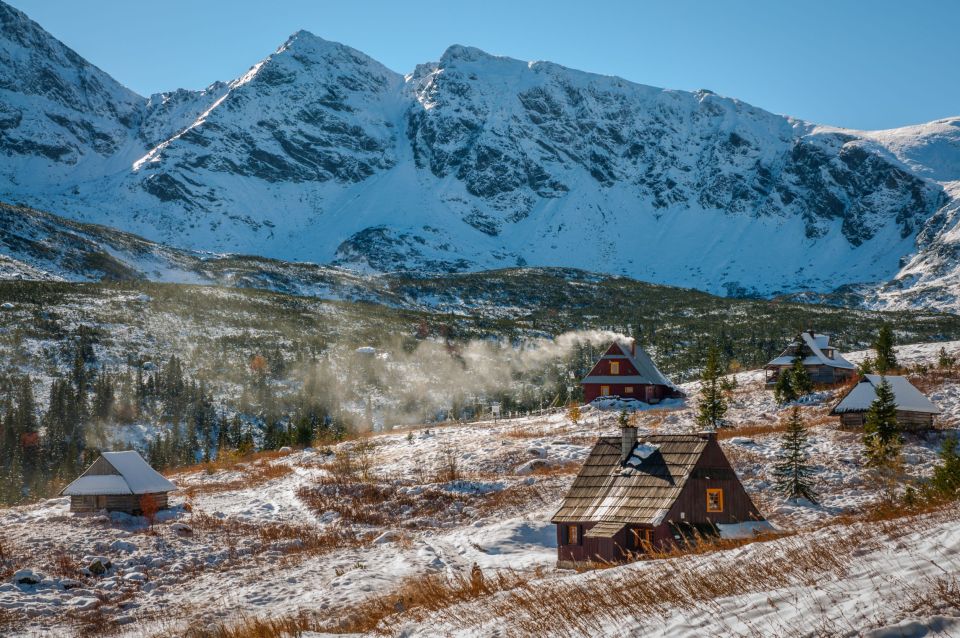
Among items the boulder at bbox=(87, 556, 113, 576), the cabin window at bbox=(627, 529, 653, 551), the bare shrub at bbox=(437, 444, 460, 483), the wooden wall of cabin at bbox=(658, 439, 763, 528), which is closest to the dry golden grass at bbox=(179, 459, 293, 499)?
the bare shrub at bbox=(437, 444, 460, 483)

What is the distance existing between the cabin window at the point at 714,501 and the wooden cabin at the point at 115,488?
29005 mm

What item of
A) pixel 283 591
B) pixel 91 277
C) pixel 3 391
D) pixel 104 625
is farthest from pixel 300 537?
pixel 91 277

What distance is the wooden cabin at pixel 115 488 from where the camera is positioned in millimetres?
44812

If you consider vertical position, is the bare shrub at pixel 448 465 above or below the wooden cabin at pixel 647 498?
below

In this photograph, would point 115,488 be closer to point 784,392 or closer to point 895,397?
point 895,397

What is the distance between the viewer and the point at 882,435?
136 ft

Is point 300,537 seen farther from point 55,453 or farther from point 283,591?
point 55,453

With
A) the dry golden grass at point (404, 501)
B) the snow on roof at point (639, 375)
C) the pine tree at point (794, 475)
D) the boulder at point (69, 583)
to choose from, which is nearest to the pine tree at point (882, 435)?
the pine tree at point (794, 475)

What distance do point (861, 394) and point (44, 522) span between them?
151 feet

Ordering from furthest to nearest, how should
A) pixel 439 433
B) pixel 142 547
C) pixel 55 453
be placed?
1. pixel 55 453
2. pixel 439 433
3. pixel 142 547

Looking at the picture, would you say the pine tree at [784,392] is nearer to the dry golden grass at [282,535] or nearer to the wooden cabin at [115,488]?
the dry golden grass at [282,535]

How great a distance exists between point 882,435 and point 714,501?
1541 centimetres

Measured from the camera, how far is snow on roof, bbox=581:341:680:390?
263 feet

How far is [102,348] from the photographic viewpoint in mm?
127000
